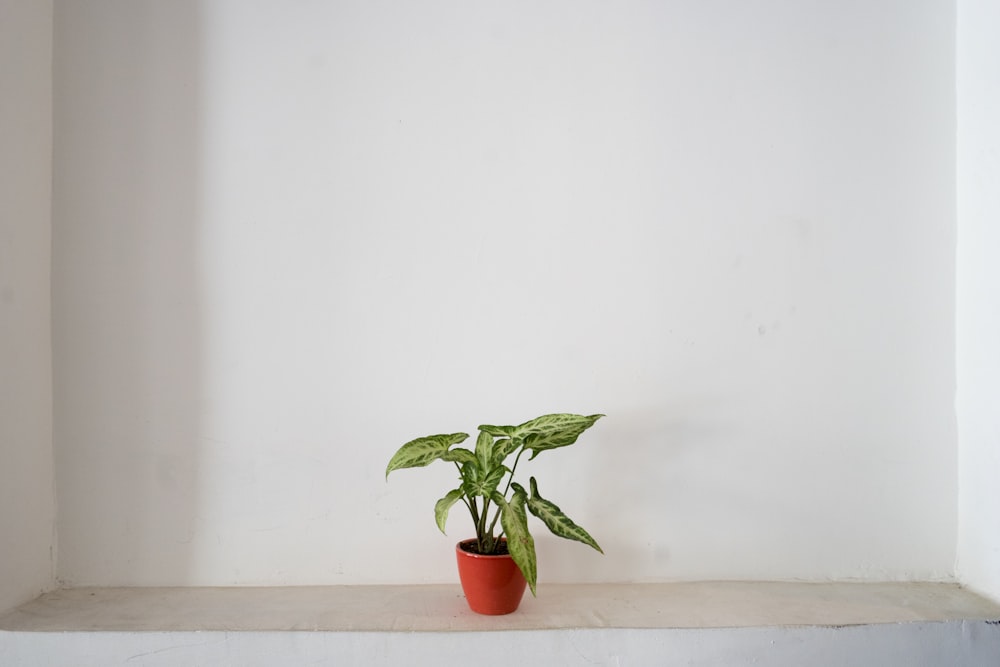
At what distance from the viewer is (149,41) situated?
1626 mm

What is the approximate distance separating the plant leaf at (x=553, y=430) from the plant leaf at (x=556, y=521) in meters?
0.07

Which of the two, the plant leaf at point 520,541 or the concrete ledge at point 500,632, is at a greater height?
the plant leaf at point 520,541

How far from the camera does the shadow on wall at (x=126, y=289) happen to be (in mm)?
1599

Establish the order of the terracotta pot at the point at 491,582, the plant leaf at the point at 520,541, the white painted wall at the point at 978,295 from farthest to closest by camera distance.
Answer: the white painted wall at the point at 978,295 → the terracotta pot at the point at 491,582 → the plant leaf at the point at 520,541

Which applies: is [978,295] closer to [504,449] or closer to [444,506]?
[504,449]

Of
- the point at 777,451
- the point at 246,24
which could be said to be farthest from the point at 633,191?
the point at 246,24

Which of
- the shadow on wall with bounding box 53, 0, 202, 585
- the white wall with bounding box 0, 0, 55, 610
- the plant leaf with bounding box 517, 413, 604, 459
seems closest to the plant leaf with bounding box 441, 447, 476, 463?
the plant leaf with bounding box 517, 413, 604, 459

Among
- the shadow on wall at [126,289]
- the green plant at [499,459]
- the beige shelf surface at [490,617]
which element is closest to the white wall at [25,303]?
the shadow on wall at [126,289]

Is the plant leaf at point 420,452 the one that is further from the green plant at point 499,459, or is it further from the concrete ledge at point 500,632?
the concrete ledge at point 500,632

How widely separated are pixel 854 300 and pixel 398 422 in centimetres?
105

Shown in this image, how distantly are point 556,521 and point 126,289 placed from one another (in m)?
1.04

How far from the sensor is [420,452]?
4.56 feet

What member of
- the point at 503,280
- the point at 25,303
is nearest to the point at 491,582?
the point at 503,280

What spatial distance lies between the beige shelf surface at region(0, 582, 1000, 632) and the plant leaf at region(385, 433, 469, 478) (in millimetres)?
Result: 306
